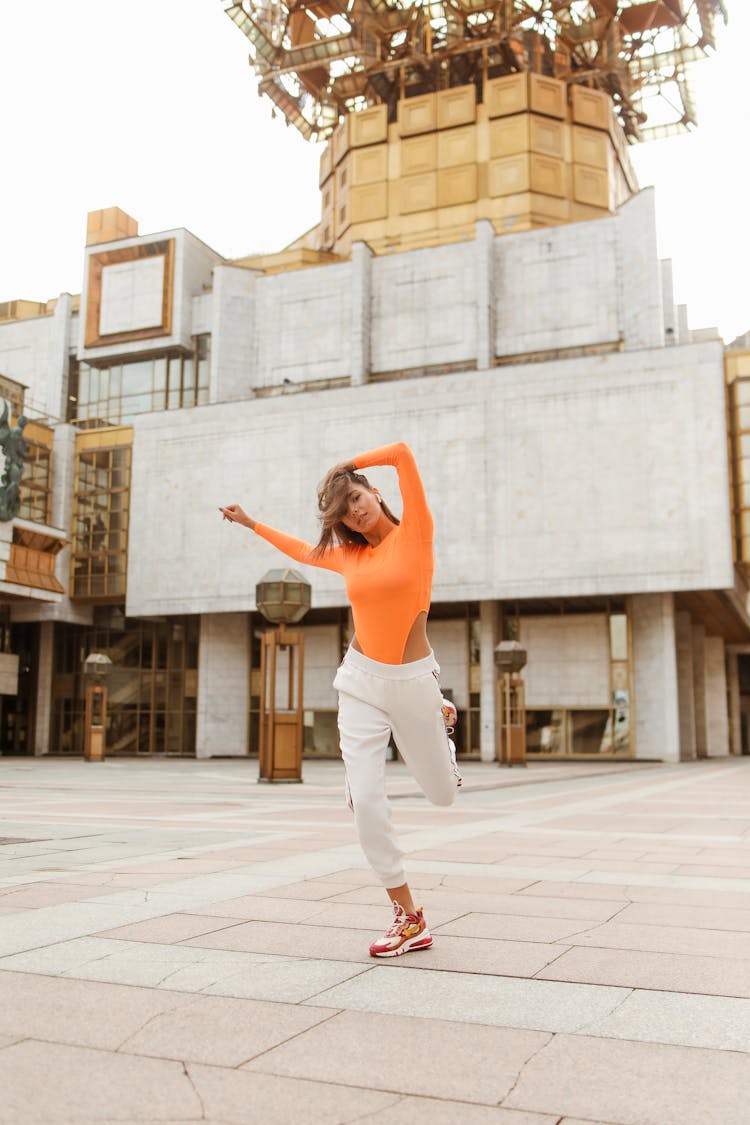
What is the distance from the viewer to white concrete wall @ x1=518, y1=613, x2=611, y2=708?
1492 inches

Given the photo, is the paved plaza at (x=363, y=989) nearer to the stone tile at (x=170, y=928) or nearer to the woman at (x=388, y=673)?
the stone tile at (x=170, y=928)

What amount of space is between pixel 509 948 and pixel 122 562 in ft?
136

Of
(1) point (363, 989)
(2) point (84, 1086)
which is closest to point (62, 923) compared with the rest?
(1) point (363, 989)

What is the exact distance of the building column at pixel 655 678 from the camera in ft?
120

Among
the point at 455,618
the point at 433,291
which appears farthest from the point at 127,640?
the point at 433,291

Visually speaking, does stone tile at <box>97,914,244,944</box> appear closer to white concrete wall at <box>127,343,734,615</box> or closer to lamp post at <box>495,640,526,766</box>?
lamp post at <box>495,640,526,766</box>

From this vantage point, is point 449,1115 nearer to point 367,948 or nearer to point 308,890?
point 367,948

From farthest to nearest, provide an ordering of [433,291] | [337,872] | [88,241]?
[88,241] → [433,291] → [337,872]

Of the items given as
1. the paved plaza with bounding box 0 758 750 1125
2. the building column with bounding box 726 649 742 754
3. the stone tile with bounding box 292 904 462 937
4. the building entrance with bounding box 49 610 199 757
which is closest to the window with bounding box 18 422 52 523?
the building entrance with bounding box 49 610 199 757

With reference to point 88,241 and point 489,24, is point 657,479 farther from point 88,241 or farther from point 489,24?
point 88,241

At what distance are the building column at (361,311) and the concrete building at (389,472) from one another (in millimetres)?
134

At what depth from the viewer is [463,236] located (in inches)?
1847

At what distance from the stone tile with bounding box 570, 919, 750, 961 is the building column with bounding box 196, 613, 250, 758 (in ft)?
127

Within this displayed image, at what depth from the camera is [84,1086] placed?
8.06 ft
